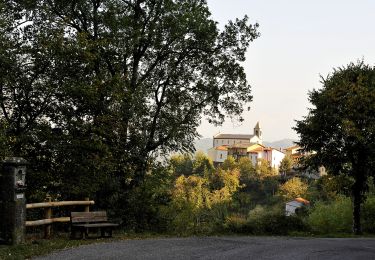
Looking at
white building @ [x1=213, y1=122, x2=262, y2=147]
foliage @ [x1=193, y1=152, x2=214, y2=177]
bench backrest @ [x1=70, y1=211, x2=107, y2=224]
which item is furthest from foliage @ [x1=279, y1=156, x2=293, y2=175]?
bench backrest @ [x1=70, y1=211, x2=107, y2=224]

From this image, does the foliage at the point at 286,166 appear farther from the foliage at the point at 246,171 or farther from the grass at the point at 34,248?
the grass at the point at 34,248

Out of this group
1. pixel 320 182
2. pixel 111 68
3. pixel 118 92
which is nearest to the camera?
pixel 118 92

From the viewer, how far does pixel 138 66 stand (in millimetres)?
21891

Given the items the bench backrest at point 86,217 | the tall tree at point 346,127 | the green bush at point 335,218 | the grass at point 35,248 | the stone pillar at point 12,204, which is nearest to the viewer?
the grass at point 35,248

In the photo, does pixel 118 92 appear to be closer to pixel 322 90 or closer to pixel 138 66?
pixel 138 66

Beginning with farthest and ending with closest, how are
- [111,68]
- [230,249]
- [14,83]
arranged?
[111,68] < [14,83] < [230,249]

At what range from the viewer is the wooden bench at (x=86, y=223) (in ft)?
38.9

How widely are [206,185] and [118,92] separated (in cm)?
8793

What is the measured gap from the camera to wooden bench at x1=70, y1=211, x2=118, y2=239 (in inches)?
467

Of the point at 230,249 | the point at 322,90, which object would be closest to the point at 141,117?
the point at 230,249

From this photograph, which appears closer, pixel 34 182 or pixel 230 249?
pixel 230 249

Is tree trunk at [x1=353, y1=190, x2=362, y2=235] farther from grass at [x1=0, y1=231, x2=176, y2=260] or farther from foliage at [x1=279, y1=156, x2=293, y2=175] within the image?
foliage at [x1=279, y1=156, x2=293, y2=175]

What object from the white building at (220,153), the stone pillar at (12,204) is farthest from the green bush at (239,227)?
the white building at (220,153)

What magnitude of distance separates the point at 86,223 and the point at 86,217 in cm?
18
